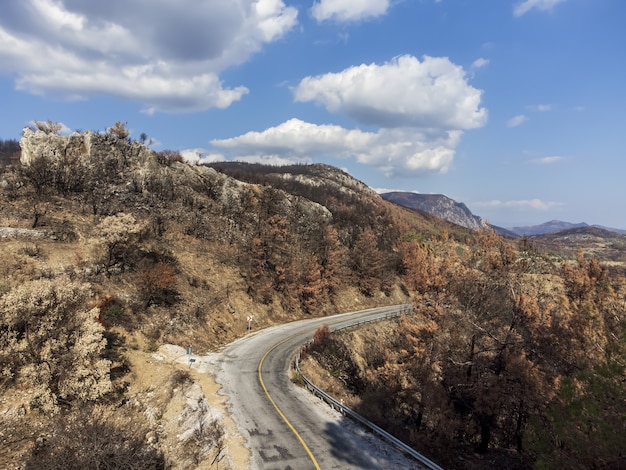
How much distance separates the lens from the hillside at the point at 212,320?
46.3ft

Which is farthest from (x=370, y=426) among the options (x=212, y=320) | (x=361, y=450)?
(x=212, y=320)

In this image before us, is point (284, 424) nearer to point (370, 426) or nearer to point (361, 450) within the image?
point (361, 450)

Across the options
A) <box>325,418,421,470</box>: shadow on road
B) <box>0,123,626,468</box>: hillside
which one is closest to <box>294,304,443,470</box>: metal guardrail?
<box>325,418,421,470</box>: shadow on road

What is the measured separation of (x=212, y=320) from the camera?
32688mm

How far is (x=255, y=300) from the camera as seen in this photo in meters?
40.4

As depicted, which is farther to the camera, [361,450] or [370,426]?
[370,426]

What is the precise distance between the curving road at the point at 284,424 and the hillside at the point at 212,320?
6.00 ft

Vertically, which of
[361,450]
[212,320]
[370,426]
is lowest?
[361,450]

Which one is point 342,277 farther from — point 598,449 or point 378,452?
point 598,449

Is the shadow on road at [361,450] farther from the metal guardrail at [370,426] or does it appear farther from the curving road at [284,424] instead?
the metal guardrail at [370,426]

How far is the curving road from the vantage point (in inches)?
531

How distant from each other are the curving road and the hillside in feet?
6.00

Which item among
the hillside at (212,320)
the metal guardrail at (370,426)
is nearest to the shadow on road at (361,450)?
the metal guardrail at (370,426)

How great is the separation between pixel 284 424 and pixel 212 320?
59.8ft
